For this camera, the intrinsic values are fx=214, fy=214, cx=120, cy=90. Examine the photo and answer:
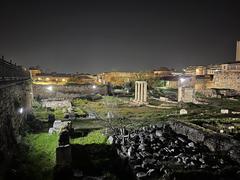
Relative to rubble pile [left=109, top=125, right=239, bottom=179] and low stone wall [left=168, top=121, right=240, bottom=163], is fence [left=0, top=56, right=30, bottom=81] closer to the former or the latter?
rubble pile [left=109, top=125, right=239, bottom=179]

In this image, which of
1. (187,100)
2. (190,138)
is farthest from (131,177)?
(187,100)

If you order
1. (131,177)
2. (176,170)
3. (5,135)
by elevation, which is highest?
(5,135)

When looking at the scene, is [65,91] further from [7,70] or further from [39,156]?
[39,156]

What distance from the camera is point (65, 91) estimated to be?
46.5 m

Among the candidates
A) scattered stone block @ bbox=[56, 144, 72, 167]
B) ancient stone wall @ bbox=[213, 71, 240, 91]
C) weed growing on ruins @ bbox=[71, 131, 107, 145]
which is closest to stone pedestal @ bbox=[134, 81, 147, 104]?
ancient stone wall @ bbox=[213, 71, 240, 91]

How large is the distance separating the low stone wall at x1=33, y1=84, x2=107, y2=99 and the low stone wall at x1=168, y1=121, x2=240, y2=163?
3327 cm

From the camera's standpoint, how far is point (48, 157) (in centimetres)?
1145

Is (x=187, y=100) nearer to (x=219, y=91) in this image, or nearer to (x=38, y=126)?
(x=219, y=91)

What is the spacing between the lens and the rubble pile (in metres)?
8.67

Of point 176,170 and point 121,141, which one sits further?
point 121,141

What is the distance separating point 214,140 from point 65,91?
39.3m

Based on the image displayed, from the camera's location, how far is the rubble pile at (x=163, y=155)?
8.67 metres

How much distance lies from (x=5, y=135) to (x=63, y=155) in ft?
9.80

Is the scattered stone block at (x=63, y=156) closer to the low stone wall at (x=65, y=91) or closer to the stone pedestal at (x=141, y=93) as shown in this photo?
the stone pedestal at (x=141, y=93)
